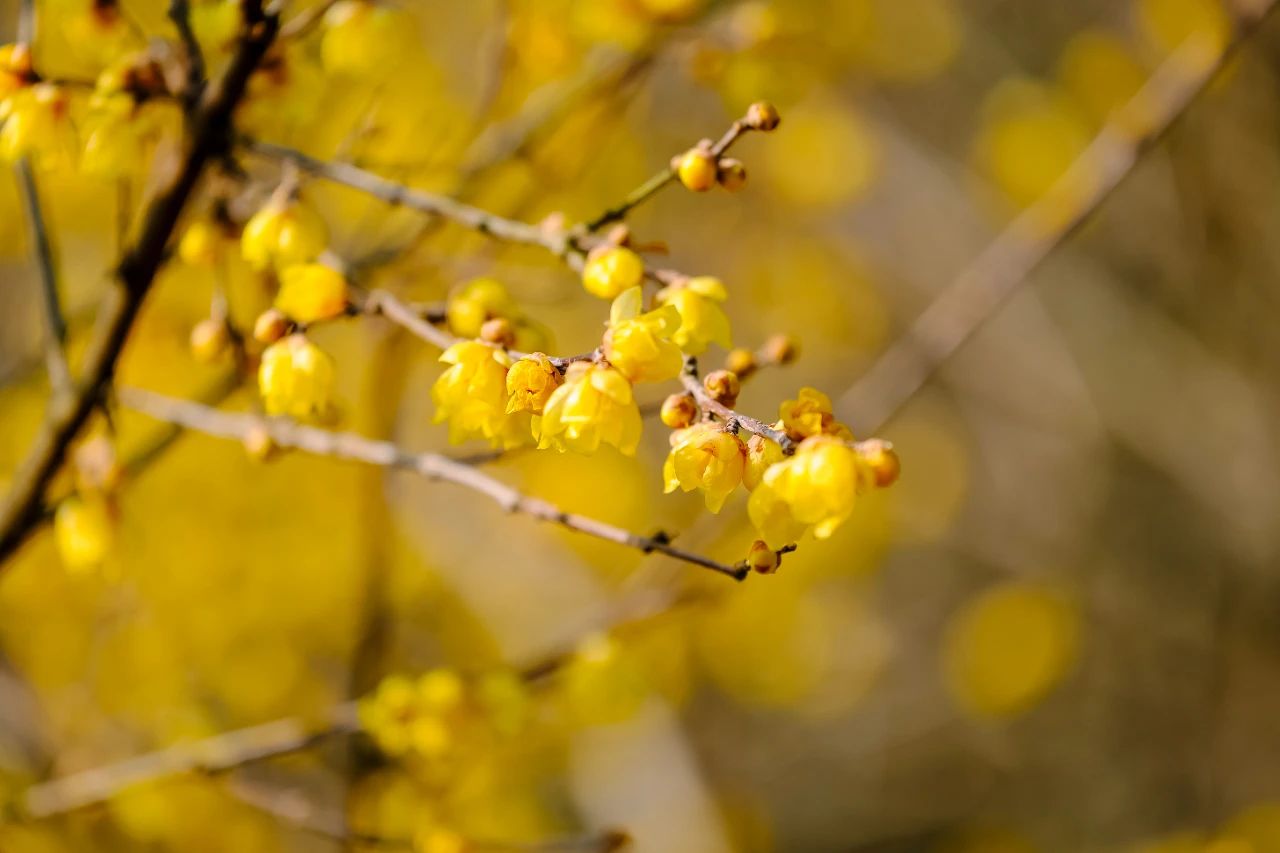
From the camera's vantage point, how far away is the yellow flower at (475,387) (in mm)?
998

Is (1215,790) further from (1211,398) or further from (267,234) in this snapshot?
(267,234)

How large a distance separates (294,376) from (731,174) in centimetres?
58

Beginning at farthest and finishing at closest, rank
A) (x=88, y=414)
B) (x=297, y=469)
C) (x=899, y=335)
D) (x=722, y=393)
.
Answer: (x=899, y=335), (x=297, y=469), (x=88, y=414), (x=722, y=393)

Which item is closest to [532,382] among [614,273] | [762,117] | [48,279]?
[614,273]

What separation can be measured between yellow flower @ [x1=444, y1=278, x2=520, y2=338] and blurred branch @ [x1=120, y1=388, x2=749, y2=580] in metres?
0.18

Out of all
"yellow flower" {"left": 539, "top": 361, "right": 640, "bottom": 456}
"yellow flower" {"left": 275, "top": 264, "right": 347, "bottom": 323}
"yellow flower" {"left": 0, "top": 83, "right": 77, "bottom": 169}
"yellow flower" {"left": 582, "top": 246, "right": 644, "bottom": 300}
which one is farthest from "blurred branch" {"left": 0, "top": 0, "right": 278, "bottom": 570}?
"yellow flower" {"left": 539, "top": 361, "right": 640, "bottom": 456}

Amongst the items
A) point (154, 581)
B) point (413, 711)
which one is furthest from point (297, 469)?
point (413, 711)

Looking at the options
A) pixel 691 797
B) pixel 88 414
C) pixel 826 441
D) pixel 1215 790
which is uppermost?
pixel 826 441

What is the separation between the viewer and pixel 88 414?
145cm

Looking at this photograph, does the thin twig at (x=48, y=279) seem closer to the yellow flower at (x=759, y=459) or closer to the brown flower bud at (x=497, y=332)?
the brown flower bud at (x=497, y=332)

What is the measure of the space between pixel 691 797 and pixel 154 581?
2266mm

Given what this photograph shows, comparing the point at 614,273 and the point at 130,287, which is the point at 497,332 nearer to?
the point at 614,273

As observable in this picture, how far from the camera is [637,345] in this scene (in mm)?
917

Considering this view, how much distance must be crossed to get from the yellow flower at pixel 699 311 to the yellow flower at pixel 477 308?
209 millimetres
